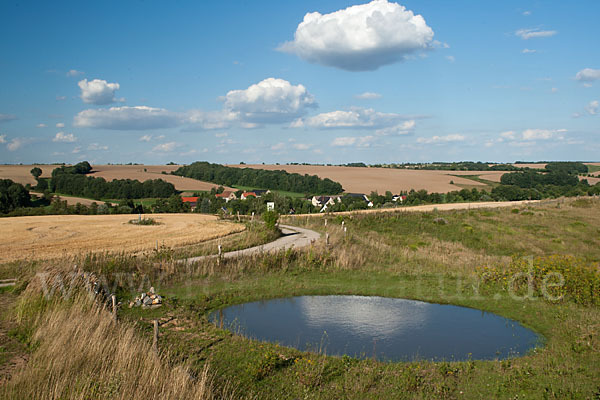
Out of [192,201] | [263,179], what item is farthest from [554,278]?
[263,179]

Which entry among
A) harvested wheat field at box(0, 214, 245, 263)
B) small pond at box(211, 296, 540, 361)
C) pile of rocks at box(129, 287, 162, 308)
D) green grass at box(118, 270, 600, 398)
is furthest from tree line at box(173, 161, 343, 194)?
green grass at box(118, 270, 600, 398)

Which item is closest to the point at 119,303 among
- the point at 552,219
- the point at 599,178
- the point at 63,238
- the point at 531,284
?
the point at 531,284

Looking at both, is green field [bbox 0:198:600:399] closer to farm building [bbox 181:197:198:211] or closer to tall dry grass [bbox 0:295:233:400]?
tall dry grass [bbox 0:295:233:400]

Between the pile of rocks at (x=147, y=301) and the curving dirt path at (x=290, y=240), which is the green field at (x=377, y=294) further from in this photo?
the curving dirt path at (x=290, y=240)

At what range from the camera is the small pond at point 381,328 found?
1204 centimetres

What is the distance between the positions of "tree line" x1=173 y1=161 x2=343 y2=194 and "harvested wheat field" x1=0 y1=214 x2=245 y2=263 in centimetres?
5195

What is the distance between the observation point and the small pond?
12039 millimetres

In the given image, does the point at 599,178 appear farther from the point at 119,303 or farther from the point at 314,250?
the point at 119,303

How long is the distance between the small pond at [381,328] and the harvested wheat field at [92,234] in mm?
11536

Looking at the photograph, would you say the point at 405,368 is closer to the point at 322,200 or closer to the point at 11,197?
the point at 11,197

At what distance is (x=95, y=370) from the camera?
7.84 m

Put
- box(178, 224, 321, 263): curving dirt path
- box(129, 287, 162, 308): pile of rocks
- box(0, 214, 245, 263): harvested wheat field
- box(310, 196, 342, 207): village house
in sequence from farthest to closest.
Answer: box(310, 196, 342, 207): village house → box(178, 224, 321, 263): curving dirt path → box(0, 214, 245, 263): harvested wheat field → box(129, 287, 162, 308): pile of rocks

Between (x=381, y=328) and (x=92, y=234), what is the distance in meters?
26.6

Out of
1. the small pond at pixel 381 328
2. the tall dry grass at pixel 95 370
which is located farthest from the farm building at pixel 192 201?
the tall dry grass at pixel 95 370
